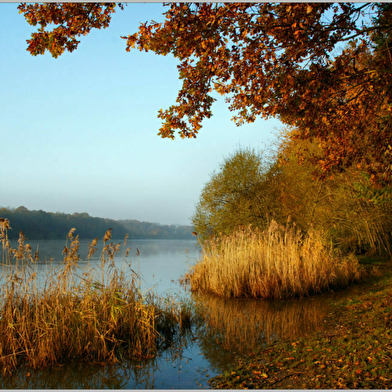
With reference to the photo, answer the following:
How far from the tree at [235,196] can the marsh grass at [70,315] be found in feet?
42.4

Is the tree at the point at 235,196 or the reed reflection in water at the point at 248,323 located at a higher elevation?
the tree at the point at 235,196

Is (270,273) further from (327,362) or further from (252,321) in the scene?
(327,362)

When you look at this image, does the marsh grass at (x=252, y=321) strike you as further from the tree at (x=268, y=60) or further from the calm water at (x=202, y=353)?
the tree at (x=268, y=60)

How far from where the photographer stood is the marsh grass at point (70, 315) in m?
4.78

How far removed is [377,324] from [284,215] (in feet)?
41.1

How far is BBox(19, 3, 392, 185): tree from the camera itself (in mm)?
4938

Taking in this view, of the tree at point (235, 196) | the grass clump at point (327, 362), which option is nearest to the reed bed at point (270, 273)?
the grass clump at point (327, 362)

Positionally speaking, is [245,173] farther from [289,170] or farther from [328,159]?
Result: [328,159]

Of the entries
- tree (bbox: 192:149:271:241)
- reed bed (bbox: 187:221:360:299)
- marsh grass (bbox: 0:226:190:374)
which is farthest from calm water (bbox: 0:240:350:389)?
tree (bbox: 192:149:271:241)

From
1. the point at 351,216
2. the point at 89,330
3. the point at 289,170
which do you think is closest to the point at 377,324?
the point at 89,330

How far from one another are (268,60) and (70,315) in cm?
508

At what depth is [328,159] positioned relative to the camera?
664 centimetres

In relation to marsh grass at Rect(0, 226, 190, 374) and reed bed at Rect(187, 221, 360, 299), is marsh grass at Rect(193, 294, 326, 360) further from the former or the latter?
marsh grass at Rect(0, 226, 190, 374)

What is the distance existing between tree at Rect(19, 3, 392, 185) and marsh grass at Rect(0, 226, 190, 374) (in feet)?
9.62
